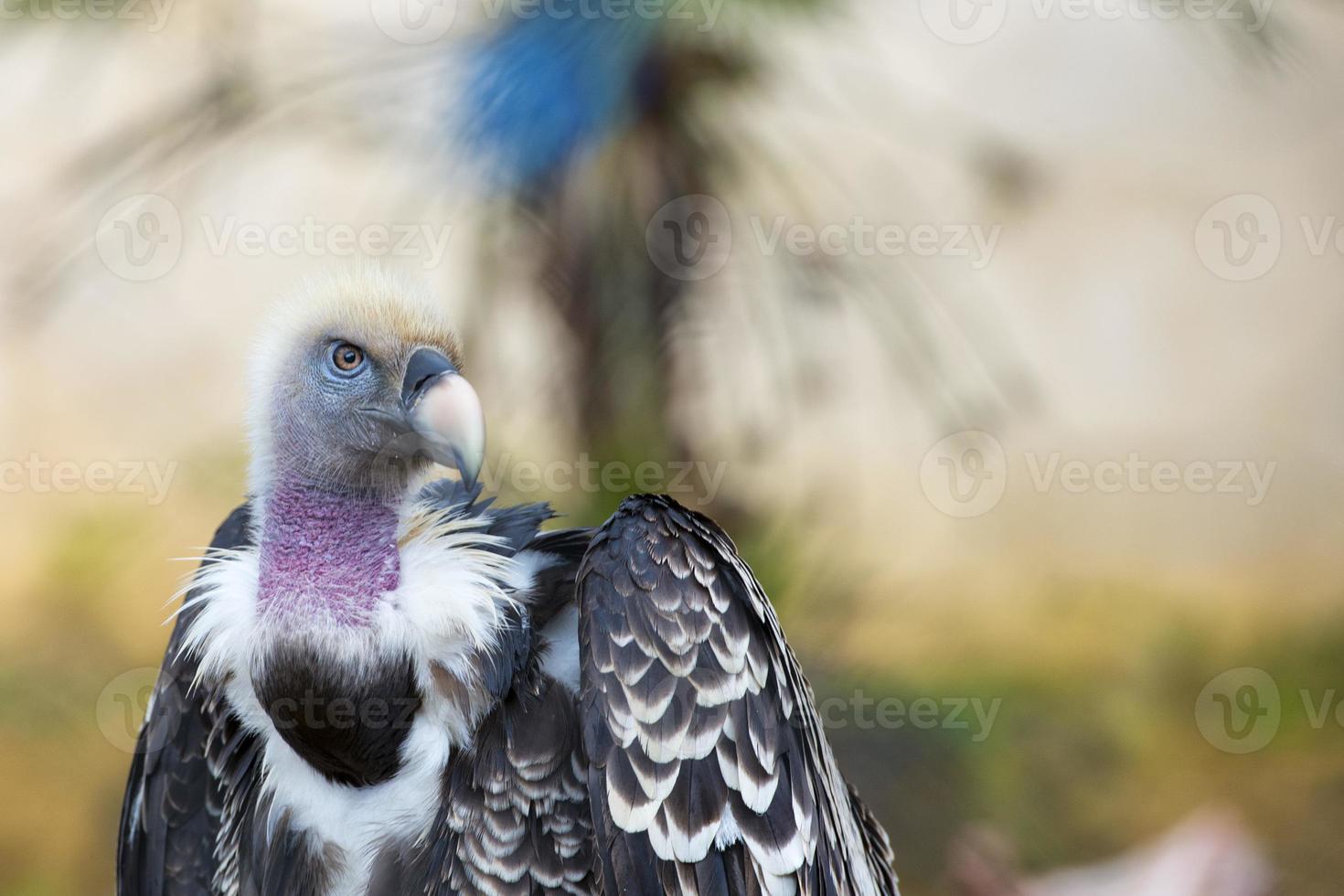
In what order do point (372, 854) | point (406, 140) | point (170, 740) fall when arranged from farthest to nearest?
point (406, 140) → point (170, 740) → point (372, 854)

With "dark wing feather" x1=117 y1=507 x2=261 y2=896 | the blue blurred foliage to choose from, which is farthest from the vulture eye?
the blue blurred foliage

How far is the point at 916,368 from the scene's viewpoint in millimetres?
2818

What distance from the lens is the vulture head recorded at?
1540mm

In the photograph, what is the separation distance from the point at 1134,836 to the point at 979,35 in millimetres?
2830

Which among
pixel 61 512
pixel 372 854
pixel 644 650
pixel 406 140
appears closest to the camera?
pixel 644 650

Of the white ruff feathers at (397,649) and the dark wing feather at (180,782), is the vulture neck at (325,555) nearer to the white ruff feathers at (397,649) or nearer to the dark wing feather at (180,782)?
the white ruff feathers at (397,649)

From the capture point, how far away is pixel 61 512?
380 centimetres

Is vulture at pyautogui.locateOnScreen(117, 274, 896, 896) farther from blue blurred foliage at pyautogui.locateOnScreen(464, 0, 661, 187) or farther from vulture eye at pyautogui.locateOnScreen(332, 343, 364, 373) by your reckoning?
blue blurred foliage at pyautogui.locateOnScreen(464, 0, 661, 187)

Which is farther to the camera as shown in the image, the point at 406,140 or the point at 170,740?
the point at 406,140

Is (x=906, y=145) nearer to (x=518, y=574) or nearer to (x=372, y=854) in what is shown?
(x=518, y=574)

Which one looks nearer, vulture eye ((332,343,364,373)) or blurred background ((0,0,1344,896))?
vulture eye ((332,343,364,373))

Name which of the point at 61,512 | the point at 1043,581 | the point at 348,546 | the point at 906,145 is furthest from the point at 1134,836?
the point at 61,512

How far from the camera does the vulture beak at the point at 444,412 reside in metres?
1.42

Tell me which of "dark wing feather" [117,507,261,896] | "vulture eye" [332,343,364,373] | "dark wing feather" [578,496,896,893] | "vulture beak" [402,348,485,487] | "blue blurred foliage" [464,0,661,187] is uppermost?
"blue blurred foliage" [464,0,661,187]
